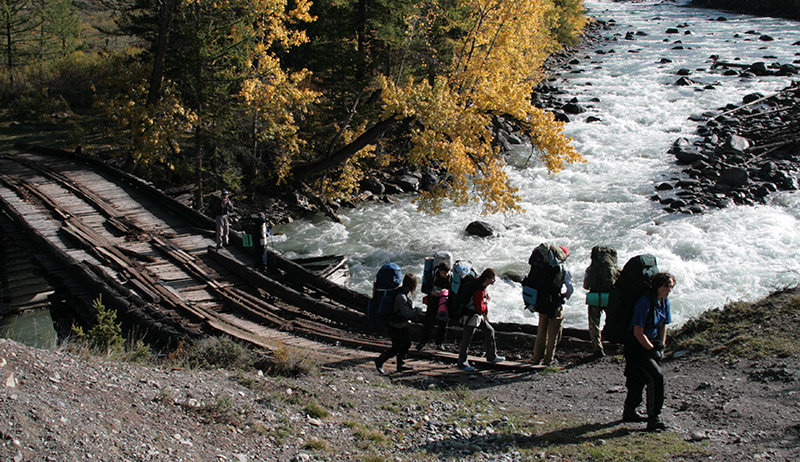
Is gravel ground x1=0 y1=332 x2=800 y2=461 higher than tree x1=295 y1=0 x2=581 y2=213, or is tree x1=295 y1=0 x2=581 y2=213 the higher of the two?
tree x1=295 y1=0 x2=581 y2=213

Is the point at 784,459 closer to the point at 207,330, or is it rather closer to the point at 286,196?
the point at 207,330

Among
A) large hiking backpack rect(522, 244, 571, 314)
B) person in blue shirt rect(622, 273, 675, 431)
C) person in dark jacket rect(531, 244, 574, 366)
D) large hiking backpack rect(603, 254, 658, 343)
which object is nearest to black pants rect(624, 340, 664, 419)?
person in blue shirt rect(622, 273, 675, 431)

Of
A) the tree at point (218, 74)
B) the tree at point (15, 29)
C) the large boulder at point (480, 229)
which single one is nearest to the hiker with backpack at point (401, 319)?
the large boulder at point (480, 229)

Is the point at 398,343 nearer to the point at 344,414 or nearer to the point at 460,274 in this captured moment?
the point at 460,274

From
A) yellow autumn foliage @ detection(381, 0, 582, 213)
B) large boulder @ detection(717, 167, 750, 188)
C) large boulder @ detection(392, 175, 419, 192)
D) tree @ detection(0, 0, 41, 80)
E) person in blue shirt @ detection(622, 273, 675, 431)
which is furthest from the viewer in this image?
tree @ detection(0, 0, 41, 80)

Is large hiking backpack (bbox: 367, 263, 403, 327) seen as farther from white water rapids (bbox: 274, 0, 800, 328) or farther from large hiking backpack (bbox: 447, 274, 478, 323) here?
white water rapids (bbox: 274, 0, 800, 328)

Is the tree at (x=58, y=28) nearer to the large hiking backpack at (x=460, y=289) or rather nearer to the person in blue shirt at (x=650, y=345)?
the large hiking backpack at (x=460, y=289)

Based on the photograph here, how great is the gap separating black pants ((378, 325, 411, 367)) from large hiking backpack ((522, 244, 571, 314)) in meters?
1.93

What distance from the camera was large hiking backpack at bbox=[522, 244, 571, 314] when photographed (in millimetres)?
9781

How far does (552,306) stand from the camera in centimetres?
1001

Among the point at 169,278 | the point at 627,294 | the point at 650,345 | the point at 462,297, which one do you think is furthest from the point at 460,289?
the point at 169,278

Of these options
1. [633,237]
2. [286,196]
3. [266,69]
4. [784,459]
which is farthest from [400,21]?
[784,459]

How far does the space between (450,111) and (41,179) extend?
1363 centimetres

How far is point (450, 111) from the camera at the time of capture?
20219mm
